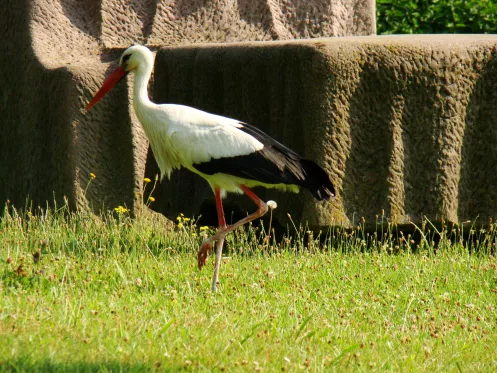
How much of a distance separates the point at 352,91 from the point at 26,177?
106 inches

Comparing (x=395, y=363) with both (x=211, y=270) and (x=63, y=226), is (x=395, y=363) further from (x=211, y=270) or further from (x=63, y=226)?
(x=63, y=226)

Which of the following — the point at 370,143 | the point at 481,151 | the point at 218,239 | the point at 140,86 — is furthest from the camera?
the point at 481,151

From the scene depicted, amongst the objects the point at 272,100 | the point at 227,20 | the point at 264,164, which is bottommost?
the point at 264,164

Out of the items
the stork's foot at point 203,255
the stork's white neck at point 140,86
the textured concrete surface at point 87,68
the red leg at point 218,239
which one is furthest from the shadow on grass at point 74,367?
the textured concrete surface at point 87,68

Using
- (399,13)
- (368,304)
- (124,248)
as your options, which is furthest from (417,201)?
(399,13)

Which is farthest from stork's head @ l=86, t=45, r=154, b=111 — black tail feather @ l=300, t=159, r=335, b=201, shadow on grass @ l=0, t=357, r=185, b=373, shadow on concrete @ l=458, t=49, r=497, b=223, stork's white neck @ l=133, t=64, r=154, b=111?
shadow on grass @ l=0, t=357, r=185, b=373

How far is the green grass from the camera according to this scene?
3820 millimetres

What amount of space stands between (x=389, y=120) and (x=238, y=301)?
179cm

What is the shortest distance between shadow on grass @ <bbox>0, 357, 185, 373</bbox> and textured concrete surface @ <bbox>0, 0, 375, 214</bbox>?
3.56 metres

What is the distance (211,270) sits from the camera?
580 cm

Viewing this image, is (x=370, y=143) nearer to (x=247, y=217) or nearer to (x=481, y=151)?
(x=481, y=151)

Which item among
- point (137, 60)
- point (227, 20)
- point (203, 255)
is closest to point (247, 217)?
point (203, 255)

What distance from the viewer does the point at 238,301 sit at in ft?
16.4

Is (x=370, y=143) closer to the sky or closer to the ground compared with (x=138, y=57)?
closer to the ground
